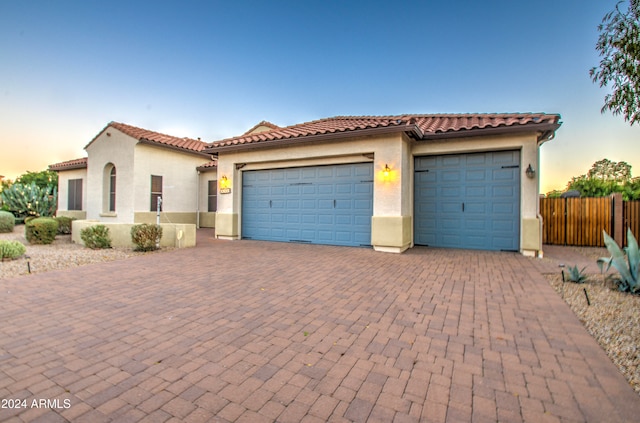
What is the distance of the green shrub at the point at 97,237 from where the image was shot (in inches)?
358

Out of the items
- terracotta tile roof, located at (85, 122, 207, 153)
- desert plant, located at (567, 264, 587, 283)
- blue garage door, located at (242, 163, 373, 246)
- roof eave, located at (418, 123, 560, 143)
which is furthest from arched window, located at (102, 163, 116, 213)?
desert plant, located at (567, 264, 587, 283)

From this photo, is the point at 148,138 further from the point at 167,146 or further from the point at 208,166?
the point at 208,166

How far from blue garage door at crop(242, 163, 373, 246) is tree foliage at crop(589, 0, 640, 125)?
600 centimetres

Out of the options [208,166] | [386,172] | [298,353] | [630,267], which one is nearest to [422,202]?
[386,172]

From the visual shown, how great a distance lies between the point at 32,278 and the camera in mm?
5562

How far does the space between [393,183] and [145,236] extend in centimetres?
763

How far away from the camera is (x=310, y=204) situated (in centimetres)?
1030

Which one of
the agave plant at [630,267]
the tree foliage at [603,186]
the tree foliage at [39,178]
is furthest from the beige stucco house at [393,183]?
the tree foliage at [39,178]

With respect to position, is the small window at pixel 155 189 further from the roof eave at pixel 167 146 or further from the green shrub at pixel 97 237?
the green shrub at pixel 97 237

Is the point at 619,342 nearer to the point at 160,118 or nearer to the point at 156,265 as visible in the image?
the point at 156,265

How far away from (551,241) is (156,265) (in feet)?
42.5

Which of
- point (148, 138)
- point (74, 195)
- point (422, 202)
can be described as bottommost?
point (422, 202)

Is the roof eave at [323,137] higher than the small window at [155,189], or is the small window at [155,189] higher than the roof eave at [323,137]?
the roof eave at [323,137]

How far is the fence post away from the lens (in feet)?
31.3
